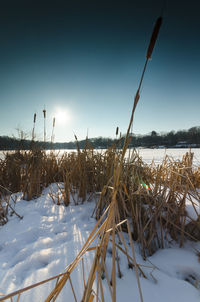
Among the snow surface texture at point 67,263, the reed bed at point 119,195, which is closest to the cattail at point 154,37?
the reed bed at point 119,195

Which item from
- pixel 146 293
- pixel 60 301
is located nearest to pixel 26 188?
pixel 60 301

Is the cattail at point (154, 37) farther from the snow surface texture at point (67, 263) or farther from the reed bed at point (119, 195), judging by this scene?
the snow surface texture at point (67, 263)

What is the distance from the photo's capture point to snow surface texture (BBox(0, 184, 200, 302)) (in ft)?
1.71

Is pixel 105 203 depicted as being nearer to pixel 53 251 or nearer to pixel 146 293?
pixel 53 251

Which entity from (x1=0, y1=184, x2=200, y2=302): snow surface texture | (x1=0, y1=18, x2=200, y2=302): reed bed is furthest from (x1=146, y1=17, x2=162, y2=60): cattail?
(x1=0, y1=184, x2=200, y2=302): snow surface texture

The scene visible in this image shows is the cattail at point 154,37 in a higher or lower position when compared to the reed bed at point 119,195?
higher

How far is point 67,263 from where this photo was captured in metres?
0.66

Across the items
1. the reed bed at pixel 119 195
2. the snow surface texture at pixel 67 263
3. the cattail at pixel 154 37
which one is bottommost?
the snow surface texture at pixel 67 263

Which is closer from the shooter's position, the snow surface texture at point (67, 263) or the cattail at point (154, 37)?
the cattail at point (154, 37)

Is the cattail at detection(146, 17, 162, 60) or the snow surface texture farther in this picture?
the snow surface texture

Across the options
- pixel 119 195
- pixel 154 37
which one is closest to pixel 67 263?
pixel 119 195

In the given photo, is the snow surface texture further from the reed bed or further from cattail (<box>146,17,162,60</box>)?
cattail (<box>146,17,162,60</box>)

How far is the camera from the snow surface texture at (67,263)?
1.71 feet

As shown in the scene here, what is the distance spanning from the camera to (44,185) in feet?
6.14
